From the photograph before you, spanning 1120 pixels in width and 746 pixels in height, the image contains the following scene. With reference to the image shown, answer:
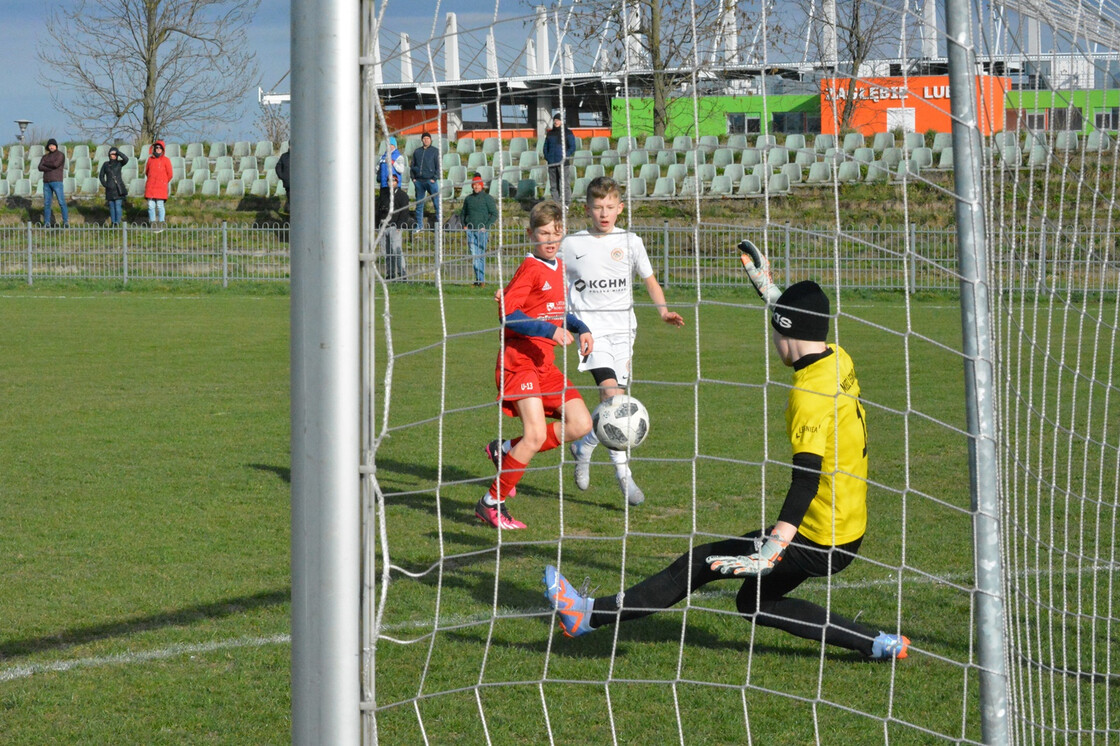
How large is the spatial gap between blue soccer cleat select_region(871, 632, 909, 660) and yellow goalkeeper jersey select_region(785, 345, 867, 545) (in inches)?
15.3

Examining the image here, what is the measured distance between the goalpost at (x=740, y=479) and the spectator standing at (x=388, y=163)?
0.07 meters

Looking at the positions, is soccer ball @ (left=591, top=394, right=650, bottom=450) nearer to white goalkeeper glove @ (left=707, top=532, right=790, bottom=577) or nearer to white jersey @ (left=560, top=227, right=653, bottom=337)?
white jersey @ (left=560, top=227, right=653, bottom=337)

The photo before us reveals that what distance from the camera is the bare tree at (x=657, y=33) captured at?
2787 mm

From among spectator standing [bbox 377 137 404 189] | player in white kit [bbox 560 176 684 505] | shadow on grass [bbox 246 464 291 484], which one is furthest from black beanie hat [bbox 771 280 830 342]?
shadow on grass [bbox 246 464 291 484]

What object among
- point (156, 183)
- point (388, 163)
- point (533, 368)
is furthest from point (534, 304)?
A: point (156, 183)

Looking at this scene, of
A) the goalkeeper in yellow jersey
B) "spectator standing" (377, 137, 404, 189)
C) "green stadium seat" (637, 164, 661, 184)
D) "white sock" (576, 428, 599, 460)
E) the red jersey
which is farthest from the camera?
"white sock" (576, 428, 599, 460)

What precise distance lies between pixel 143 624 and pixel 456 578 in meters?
1.29

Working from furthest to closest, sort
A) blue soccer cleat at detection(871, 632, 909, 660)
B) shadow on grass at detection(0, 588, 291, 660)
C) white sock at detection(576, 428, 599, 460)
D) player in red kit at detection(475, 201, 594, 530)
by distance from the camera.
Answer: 1. white sock at detection(576, 428, 599, 460)
2. player in red kit at detection(475, 201, 594, 530)
3. shadow on grass at detection(0, 588, 291, 660)
4. blue soccer cleat at detection(871, 632, 909, 660)

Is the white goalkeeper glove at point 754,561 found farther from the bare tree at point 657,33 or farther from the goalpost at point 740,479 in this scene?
the bare tree at point 657,33

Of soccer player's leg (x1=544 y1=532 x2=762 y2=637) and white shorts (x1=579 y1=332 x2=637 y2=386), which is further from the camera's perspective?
white shorts (x1=579 y1=332 x2=637 y2=386)

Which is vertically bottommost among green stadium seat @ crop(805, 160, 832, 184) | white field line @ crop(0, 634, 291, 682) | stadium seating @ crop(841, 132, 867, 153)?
white field line @ crop(0, 634, 291, 682)

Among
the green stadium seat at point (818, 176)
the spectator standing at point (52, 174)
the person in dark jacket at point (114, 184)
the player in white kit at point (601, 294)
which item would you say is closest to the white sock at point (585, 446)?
the player in white kit at point (601, 294)

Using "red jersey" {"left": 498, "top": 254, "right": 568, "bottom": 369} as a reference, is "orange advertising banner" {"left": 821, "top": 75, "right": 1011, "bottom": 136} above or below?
above

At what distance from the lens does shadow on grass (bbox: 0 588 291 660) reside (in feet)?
14.0
